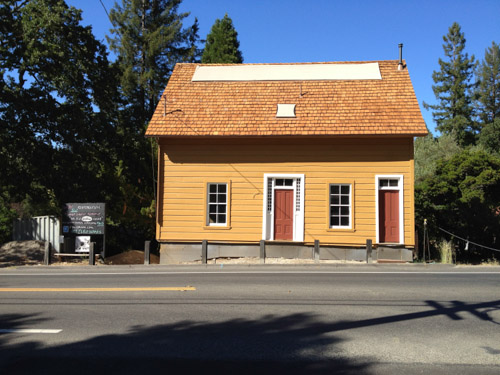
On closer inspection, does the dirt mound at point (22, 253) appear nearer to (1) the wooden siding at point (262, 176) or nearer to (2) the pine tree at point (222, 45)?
(1) the wooden siding at point (262, 176)

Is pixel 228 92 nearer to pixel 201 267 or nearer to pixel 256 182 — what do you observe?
pixel 256 182

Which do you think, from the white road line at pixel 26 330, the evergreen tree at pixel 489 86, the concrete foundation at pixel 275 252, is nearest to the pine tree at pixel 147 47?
the concrete foundation at pixel 275 252

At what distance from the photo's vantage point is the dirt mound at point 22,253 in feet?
53.6

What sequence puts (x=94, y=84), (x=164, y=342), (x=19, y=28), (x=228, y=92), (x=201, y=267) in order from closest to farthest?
(x=164, y=342)
(x=201, y=267)
(x=228, y=92)
(x=19, y=28)
(x=94, y=84)

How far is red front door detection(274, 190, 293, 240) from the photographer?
53.5 feet

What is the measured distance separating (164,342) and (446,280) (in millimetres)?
7395

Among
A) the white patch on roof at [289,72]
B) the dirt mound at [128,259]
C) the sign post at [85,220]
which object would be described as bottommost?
the dirt mound at [128,259]

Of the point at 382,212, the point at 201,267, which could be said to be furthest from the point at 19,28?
the point at 382,212

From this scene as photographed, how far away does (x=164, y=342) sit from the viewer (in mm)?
5633

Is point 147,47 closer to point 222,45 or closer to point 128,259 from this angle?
point 222,45

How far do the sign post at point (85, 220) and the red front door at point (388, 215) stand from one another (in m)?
10.3

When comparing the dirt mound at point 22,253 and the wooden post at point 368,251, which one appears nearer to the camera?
the wooden post at point 368,251

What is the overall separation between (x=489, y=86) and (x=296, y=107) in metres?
42.9

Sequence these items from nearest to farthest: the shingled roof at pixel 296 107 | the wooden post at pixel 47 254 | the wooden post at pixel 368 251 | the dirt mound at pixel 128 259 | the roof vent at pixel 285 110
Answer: the wooden post at pixel 368 251
the wooden post at pixel 47 254
the shingled roof at pixel 296 107
the roof vent at pixel 285 110
the dirt mound at pixel 128 259
